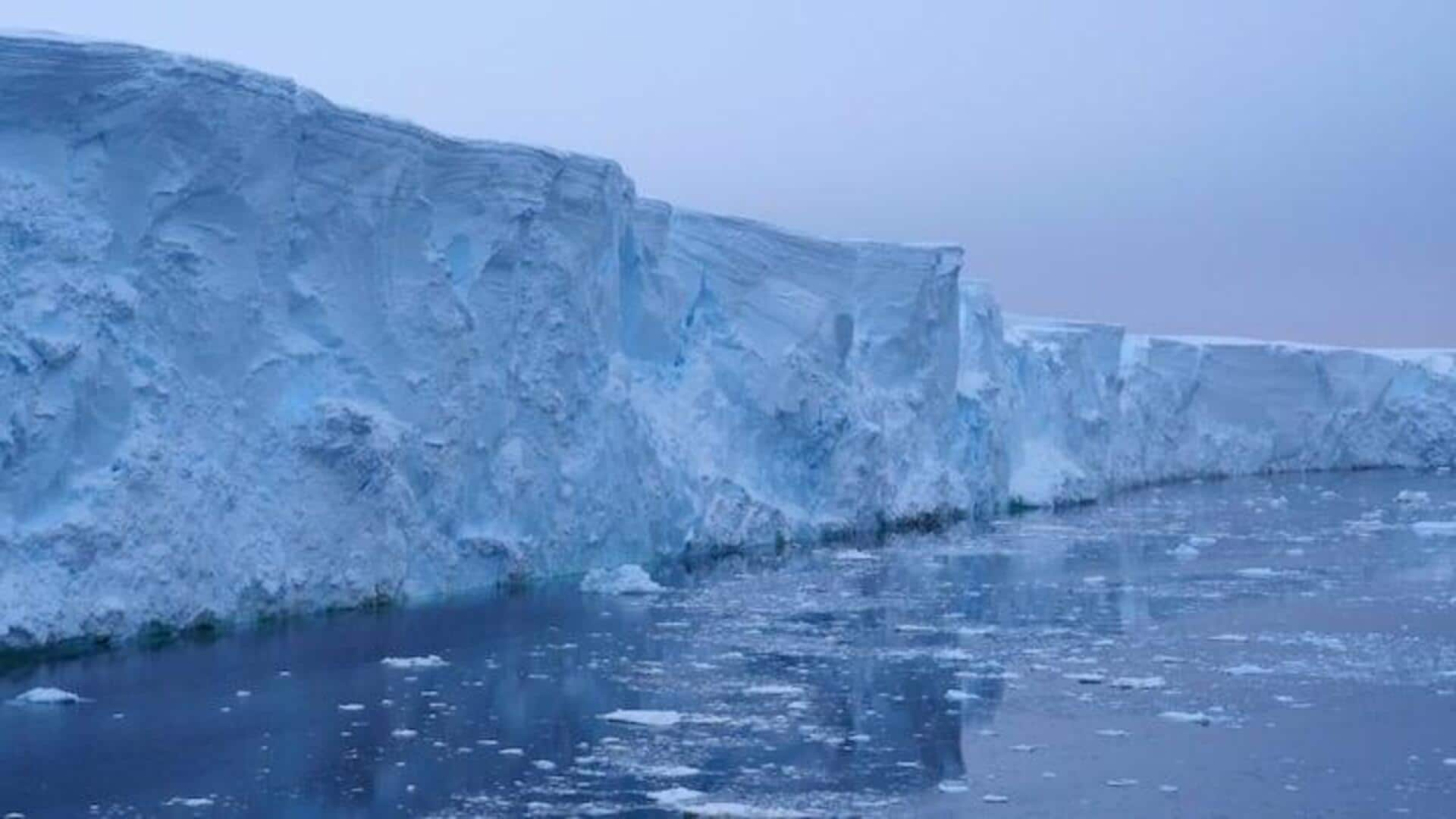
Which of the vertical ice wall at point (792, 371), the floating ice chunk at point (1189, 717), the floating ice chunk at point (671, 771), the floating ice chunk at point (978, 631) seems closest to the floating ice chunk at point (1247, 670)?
the floating ice chunk at point (1189, 717)

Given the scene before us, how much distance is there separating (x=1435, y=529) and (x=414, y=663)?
52.0 feet

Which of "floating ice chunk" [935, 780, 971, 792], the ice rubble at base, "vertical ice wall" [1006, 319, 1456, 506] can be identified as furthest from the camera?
"vertical ice wall" [1006, 319, 1456, 506]

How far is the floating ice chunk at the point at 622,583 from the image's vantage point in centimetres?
1558

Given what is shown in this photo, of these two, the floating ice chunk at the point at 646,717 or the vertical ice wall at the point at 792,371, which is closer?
the floating ice chunk at the point at 646,717

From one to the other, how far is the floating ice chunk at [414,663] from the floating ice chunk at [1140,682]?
3.97m

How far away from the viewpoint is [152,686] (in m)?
10.0

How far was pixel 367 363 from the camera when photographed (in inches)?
563

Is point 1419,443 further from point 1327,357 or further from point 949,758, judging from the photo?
point 949,758

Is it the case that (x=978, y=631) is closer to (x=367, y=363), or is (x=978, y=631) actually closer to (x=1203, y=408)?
(x=367, y=363)

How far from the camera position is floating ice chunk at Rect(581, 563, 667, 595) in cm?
1558

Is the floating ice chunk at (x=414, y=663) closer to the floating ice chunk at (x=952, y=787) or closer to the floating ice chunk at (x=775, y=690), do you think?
the floating ice chunk at (x=775, y=690)

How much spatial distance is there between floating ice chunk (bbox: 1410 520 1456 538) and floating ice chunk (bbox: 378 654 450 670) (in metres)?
14.8

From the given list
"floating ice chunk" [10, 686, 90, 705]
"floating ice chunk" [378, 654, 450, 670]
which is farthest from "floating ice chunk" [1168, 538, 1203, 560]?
"floating ice chunk" [10, 686, 90, 705]

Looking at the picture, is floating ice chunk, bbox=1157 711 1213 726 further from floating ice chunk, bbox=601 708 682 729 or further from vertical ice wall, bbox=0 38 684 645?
vertical ice wall, bbox=0 38 684 645
